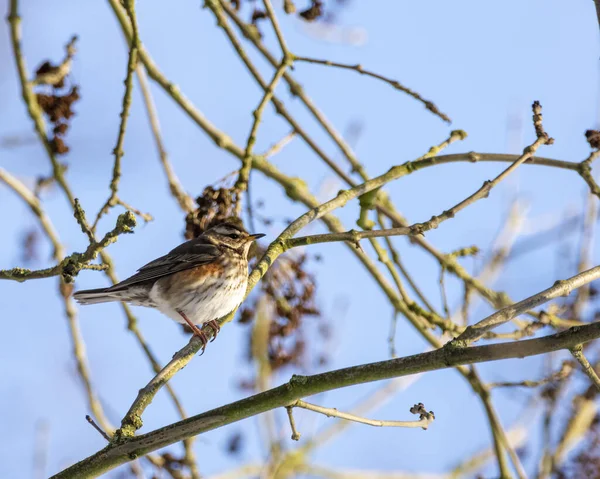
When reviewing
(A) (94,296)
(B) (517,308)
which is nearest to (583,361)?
(B) (517,308)

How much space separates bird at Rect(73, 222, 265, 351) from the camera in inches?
237

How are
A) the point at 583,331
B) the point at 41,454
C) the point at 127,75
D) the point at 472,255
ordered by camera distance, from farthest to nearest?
1. the point at 41,454
2. the point at 472,255
3. the point at 127,75
4. the point at 583,331

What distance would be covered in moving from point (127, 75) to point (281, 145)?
1.40 metres

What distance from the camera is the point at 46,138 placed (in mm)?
6574

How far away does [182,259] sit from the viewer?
6.84 metres

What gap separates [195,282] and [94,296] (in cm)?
94

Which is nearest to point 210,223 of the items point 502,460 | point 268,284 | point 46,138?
point 268,284

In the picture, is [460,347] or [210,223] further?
[210,223]

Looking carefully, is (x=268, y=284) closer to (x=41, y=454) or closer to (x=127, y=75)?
(x=127, y=75)

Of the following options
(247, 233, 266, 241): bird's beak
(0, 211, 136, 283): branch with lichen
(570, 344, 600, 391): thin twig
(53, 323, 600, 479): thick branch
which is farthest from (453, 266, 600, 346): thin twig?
(247, 233, 266, 241): bird's beak

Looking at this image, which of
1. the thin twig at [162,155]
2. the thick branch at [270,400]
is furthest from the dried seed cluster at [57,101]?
the thick branch at [270,400]

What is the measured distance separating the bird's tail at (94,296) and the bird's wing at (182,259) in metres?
0.47

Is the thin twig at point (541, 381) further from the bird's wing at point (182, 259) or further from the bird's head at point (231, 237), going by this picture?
the bird's wing at point (182, 259)

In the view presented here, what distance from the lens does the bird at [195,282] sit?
19.8 ft
